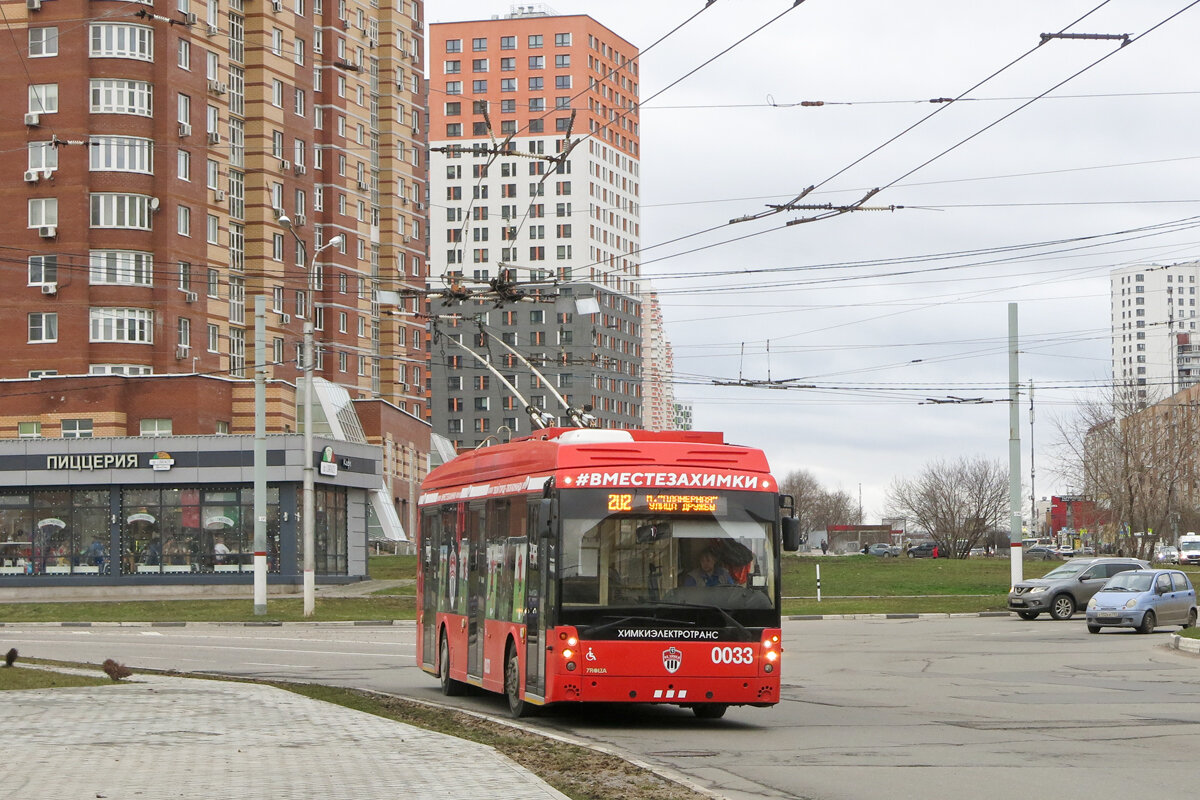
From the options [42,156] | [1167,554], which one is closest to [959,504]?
[1167,554]

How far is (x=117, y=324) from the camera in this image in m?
60.5

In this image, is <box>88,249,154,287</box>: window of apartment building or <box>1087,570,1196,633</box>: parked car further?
<box>88,249,154,287</box>: window of apartment building

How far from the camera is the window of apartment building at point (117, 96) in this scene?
59938 millimetres

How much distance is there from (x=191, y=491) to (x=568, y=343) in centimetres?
9807

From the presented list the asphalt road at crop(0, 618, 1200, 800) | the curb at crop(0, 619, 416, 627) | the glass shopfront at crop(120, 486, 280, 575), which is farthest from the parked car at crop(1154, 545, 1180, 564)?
the curb at crop(0, 619, 416, 627)

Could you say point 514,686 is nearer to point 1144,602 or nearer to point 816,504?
point 1144,602

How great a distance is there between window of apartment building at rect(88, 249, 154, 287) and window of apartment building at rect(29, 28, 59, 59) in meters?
7.60

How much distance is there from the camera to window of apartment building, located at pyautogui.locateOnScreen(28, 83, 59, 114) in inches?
2362

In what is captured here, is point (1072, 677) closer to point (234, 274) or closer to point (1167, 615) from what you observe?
point (1167, 615)

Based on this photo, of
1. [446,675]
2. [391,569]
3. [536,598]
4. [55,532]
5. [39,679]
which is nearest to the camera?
[536,598]

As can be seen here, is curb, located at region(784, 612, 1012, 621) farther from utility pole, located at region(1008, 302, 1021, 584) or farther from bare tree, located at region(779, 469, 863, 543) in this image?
bare tree, located at region(779, 469, 863, 543)

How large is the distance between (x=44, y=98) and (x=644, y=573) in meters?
50.8

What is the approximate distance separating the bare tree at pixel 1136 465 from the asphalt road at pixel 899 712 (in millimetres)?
39297

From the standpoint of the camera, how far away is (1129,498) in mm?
71500
